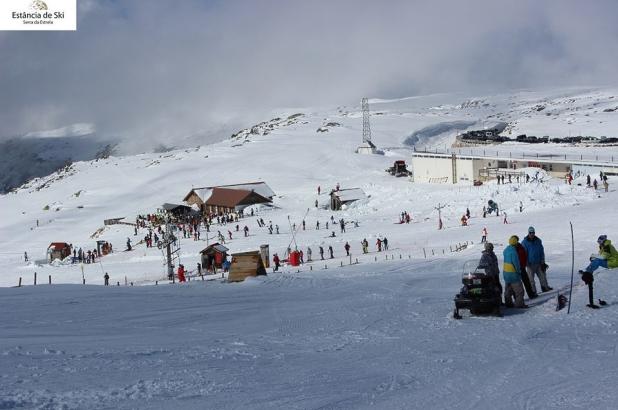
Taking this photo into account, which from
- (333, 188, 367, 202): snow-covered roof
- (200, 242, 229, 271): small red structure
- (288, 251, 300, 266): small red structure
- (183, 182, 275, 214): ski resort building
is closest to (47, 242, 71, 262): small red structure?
(200, 242, 229, 271): small red structure

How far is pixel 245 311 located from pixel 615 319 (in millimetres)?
6426

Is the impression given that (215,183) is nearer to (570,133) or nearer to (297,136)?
(297,136)

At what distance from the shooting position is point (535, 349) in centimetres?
858

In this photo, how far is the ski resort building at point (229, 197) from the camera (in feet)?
186

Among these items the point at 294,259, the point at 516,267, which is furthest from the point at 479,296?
the point at 294,259

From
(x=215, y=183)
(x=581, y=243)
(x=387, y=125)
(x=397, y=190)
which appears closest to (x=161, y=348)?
(x=581, y=243)

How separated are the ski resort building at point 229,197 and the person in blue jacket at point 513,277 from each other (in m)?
45.2

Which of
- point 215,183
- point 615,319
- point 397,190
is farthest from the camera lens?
point 215,183

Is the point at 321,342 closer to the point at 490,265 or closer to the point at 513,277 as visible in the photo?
the point at 490,265

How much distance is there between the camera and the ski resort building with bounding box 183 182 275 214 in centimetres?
5681

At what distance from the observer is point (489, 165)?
2196 inches

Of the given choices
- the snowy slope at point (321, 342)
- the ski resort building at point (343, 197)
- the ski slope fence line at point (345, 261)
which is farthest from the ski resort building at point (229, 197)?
the ski slope fence line at point (345, 261)

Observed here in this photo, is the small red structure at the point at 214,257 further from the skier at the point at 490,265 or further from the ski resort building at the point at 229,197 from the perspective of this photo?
the ski resort building at the point at 229,197

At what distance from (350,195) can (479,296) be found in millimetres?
41968
